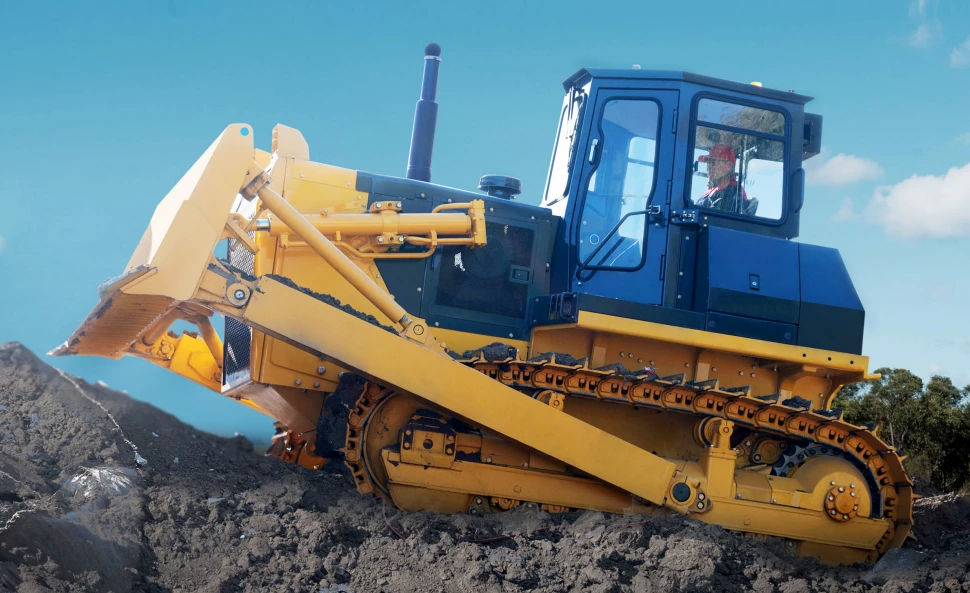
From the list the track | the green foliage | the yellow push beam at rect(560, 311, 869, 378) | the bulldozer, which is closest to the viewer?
the bulldozer

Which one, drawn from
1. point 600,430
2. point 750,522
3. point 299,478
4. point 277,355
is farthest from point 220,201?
point 750,522

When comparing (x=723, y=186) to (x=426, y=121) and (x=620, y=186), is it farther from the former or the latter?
(x=426, y=121)

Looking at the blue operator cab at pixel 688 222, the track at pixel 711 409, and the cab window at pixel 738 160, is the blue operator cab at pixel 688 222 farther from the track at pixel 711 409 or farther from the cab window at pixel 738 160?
the track at pixel 711 409

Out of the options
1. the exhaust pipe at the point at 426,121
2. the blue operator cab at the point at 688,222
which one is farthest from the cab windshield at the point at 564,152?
the exhaust pipe at the point at 426,121

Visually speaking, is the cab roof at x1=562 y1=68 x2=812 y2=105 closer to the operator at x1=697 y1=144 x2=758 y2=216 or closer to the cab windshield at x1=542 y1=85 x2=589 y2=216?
the cab windshield at x1=542 y1=85 x2=589 y2=216

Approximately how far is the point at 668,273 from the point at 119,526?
4025 millimetres

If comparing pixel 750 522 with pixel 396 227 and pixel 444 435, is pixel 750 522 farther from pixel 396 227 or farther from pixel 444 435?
pixel 396 227

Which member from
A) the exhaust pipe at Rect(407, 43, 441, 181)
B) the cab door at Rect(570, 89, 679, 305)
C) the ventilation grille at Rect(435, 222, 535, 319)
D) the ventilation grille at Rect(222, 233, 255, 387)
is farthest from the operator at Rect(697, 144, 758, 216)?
the ventilation grille at Rect(222, 233, 255, 387)

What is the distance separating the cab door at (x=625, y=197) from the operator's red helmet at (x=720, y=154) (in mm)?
295

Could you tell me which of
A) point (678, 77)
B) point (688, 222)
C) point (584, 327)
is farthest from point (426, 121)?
point (584, 327)

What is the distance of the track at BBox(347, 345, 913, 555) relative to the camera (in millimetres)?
6129

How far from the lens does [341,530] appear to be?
5406 mm

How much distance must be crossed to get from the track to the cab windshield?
1344mm

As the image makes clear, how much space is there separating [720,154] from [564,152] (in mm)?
1182
